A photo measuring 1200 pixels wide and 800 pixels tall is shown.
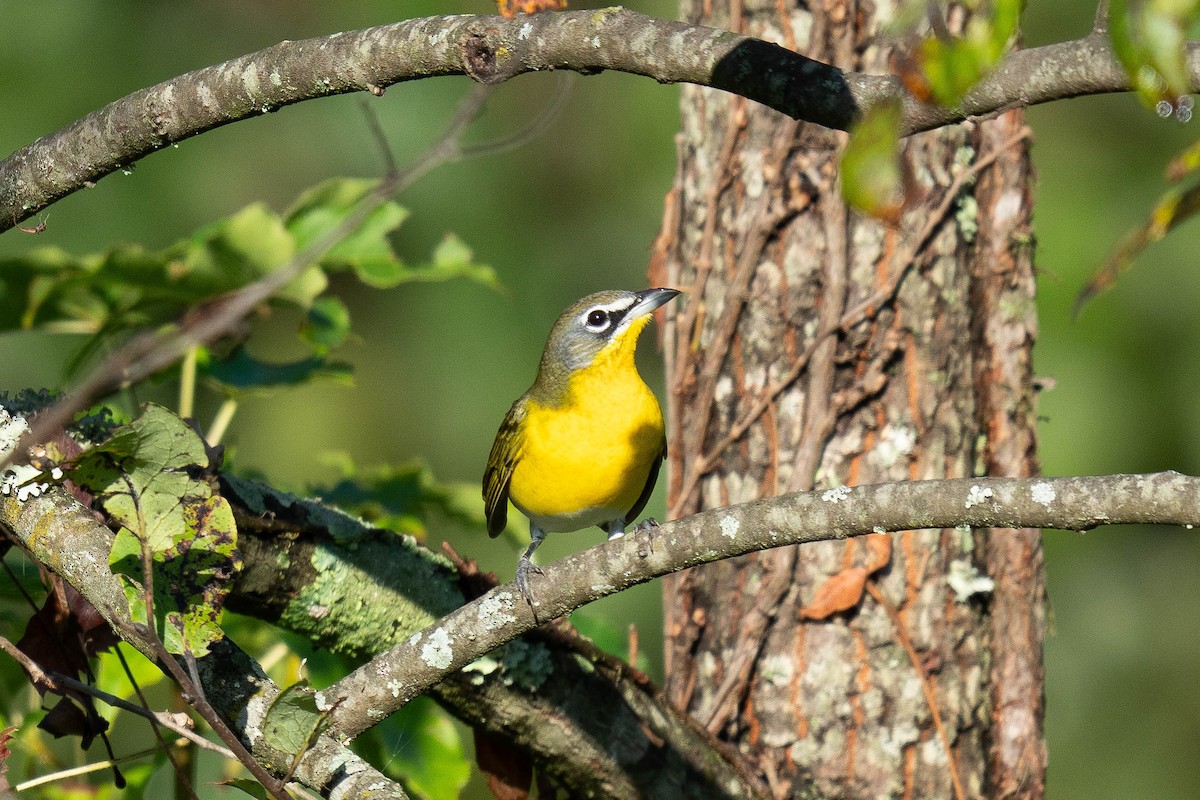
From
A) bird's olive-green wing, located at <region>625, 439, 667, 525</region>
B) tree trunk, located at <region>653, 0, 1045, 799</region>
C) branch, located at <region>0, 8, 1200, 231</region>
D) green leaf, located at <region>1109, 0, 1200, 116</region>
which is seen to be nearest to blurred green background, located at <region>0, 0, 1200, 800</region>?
bird's olive-green wing, located at <region>625, 439, 667, 525</region>

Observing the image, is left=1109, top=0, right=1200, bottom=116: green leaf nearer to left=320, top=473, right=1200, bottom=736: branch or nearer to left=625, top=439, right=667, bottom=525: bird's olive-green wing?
left=320, top=473, right=1200, bottom=736: branch

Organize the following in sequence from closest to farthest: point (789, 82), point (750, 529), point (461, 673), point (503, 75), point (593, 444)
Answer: point (789, 82) → point (503, 75) → point (750, 529) → point (461, 673) → point (593, 444)

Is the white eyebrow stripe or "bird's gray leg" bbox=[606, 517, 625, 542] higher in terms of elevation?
the white eyebrow stripe

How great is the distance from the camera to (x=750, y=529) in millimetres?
2574

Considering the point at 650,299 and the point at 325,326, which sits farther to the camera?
the point at 325,326

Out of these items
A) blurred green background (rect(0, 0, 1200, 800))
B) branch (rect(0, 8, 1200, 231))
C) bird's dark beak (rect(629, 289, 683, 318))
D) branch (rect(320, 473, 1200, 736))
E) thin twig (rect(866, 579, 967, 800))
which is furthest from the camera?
blurred green background (rect(0, 0, 1200, 800))

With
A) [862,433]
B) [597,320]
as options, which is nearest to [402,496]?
[597,320]

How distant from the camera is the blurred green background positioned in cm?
875

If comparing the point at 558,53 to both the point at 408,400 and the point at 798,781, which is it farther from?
the point at 408,400

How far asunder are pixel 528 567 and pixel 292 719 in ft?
2.69

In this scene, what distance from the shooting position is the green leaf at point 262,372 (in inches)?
181

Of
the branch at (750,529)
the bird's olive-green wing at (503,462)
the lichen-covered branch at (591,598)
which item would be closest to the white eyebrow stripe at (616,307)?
the bird's olive-green wing at (503,462)

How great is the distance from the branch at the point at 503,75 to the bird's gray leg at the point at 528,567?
115 centimetres

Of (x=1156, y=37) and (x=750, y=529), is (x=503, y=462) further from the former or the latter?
(x=1156, y=37)
